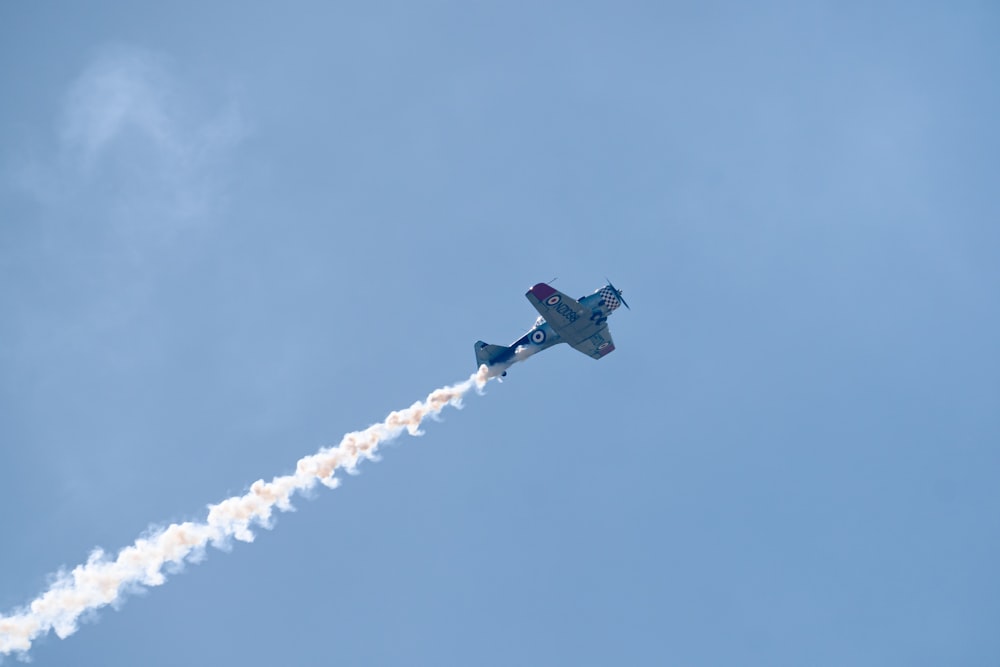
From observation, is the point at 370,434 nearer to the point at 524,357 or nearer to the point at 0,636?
the point at 524,357

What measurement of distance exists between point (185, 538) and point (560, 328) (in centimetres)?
2659

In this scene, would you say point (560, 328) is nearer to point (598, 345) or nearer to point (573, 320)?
point (573, 320)

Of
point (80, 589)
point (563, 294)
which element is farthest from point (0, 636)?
point (563, 294)

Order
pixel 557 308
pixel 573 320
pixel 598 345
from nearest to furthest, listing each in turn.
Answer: pixel 557 308 → pixel 573 320 → pixel 598 345

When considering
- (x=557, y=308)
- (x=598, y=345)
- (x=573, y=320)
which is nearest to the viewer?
(x=557, y=308)

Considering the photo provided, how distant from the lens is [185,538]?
6391 centimetres

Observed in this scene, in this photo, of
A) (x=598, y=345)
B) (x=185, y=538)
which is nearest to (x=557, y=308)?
(x=598, y=345)

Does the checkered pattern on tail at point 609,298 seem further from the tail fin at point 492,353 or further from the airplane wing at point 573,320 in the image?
the tail fin at point 492,353

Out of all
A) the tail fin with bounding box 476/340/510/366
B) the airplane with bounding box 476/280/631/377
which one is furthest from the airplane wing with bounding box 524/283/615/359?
the tail fin with bounding box 476/340/510/366

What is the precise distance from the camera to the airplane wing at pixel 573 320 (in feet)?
206

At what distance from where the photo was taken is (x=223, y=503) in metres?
65.1

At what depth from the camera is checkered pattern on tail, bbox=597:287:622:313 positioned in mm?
64500

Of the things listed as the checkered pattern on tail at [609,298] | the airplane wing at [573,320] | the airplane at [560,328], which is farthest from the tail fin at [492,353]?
the checkered pattern on tail at [609,298]

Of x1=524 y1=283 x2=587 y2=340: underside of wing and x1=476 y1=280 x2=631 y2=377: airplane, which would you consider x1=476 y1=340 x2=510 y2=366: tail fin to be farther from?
x1=524 y1=283 x2=587 y2=340: underside of wing
